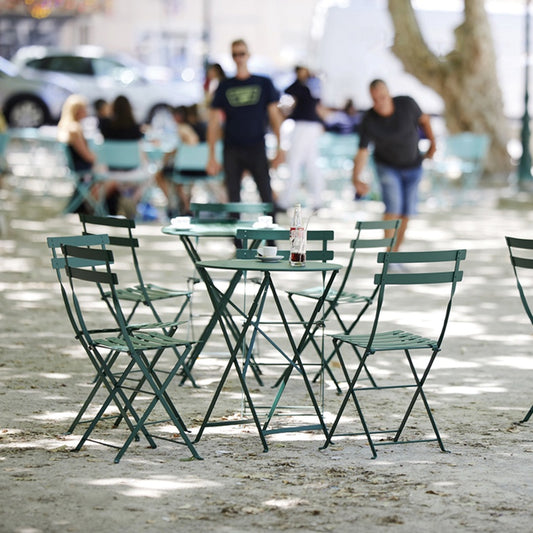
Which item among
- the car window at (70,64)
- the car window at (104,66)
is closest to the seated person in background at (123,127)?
the car window at (104,66)

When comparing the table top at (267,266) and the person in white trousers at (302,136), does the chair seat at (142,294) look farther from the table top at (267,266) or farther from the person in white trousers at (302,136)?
the person in white trousers at (302,136)

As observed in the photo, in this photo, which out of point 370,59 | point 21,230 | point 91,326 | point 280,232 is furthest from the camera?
point 370,59

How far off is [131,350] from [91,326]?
3.42m

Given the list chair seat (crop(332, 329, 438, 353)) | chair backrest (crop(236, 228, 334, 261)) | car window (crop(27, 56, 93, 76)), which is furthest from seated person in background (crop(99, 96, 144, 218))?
car window (crop(27, 56, 93, 76))

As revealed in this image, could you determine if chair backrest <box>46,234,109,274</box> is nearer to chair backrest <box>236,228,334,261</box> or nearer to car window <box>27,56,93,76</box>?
chair backrest <box>236,228,334,261</box>

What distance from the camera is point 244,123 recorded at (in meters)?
11.8

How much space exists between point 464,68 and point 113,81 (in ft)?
36.8

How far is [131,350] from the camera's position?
563 cm

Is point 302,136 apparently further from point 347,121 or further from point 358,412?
point 358,412

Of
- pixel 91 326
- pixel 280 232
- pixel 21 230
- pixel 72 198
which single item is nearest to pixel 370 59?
pixel 72 198

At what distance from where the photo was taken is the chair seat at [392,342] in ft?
19.1

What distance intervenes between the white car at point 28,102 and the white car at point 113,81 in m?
1.05

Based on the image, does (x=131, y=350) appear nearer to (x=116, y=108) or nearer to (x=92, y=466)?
(x=92, y=466)

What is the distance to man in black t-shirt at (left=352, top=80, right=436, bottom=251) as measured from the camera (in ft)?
37.8
